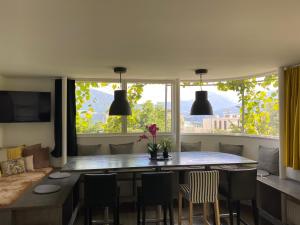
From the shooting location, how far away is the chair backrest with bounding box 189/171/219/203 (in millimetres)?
2904

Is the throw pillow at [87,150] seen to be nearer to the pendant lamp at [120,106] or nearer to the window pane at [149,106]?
the window pane at [149,106]

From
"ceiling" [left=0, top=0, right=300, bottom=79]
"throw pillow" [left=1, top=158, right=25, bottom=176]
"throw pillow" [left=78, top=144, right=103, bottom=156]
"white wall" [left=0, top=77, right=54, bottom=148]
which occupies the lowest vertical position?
"throw pillow" [left=1, top=158, right=25, bottom=176]

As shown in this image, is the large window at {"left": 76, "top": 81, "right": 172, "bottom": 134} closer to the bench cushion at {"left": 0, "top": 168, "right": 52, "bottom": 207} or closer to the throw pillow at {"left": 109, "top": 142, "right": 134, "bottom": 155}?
the throw pillow at {"left": 109, "top": 142, "right": 134, "bottom": 155}

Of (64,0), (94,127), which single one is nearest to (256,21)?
(64,0)

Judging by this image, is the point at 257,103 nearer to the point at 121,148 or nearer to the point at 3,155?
the point at 121,148

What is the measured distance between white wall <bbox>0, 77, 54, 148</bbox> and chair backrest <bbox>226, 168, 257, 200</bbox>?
3.54 metres

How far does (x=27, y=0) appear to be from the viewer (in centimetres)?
163

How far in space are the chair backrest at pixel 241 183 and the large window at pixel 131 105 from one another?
104 inches

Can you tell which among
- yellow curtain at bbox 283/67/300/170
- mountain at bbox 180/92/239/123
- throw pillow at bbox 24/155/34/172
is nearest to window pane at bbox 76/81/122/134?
throw pillow at bbox 24/155/34/172

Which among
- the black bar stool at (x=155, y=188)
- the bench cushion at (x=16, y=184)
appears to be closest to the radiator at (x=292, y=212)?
the black bar stool at (x=155, y=188)

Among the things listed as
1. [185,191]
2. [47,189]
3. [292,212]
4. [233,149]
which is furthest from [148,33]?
[233,149]

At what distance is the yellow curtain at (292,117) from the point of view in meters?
3.69

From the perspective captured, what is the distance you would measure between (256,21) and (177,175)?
119 inches

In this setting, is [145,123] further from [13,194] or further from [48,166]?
[13,194]
